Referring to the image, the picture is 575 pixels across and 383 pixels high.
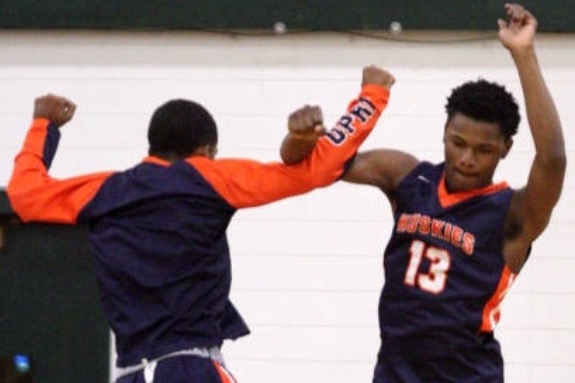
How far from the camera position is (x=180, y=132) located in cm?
677

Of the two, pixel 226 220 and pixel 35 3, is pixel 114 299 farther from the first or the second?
pixel 35 3

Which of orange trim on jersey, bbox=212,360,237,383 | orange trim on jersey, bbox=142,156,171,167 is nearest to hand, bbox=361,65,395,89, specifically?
orange trim on jersey, bbox=142,156,171,167

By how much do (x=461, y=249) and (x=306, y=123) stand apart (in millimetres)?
736

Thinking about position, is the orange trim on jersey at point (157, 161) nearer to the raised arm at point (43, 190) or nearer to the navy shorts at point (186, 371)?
the raised arm at point (43, 190)

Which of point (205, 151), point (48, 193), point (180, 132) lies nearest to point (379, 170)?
point (205, 151)

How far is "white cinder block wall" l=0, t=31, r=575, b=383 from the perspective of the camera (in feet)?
29.8

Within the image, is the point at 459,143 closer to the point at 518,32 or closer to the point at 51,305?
the point at 518,32

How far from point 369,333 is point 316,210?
0.67 m

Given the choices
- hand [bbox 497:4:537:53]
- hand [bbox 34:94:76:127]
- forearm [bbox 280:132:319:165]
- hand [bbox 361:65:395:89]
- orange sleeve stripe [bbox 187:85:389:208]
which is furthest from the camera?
hand [bbox 34:94:76:127]

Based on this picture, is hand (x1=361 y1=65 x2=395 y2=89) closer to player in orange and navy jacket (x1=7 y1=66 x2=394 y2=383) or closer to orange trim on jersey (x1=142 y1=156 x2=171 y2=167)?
player in orange and navy jacket (x1=7 y1=66 x2=394 y2=383)

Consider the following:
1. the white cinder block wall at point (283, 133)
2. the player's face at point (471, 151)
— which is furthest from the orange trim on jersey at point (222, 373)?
the white cinder block wall at point (283, 133)

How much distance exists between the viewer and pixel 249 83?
360 inches

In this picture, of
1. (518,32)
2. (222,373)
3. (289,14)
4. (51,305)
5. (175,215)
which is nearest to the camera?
(518,32)

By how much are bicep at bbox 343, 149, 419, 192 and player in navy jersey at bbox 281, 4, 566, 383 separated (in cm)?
14
